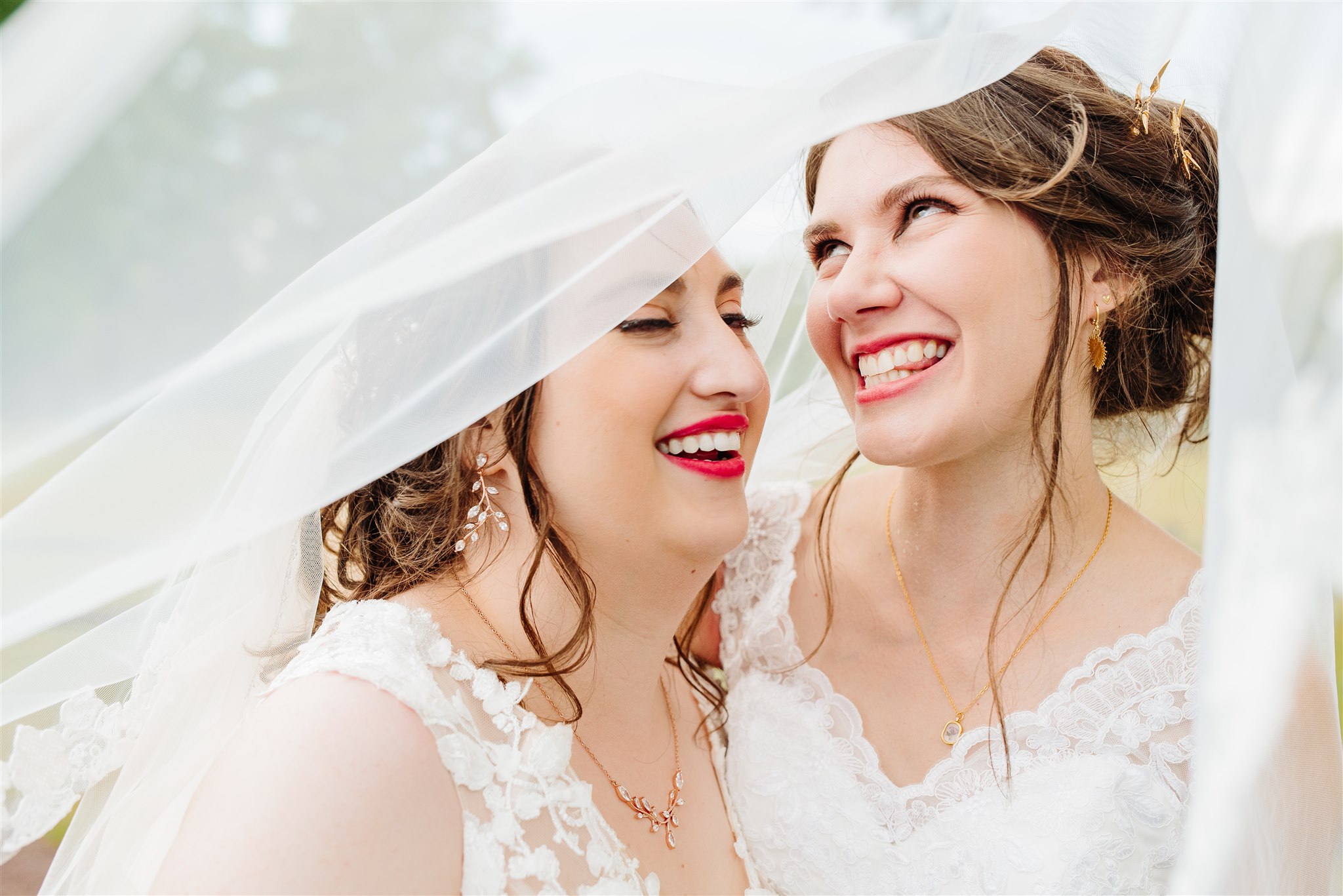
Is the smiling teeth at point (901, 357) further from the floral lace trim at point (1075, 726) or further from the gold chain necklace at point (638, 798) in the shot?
the gold chain necklace at point (638, 798)

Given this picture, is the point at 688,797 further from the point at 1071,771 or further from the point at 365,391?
the point at 365,391

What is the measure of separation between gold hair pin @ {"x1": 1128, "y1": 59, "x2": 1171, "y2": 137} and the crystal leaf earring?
1.56 metres

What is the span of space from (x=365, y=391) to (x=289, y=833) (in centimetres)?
76

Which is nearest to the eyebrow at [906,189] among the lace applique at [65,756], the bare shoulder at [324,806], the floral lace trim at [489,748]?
the floral lace trim at [489,748]

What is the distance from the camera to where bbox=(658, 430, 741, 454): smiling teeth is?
89.9 inches

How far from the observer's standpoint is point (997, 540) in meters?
2.85

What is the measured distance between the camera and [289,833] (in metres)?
1.63

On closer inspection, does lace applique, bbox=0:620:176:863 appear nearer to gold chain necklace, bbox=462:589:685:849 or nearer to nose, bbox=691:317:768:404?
gold chain necklace, bbox=462:589:685:849

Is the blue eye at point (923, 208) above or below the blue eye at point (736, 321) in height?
below

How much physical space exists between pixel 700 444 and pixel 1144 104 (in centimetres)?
127

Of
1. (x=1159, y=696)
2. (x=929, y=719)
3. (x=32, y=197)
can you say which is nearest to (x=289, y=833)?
(x=32, y=197)

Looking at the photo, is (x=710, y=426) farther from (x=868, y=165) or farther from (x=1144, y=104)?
(x=1144, y=104)

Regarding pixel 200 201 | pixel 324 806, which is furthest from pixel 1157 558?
pixel 200 201

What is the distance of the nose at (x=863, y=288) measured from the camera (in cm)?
257
